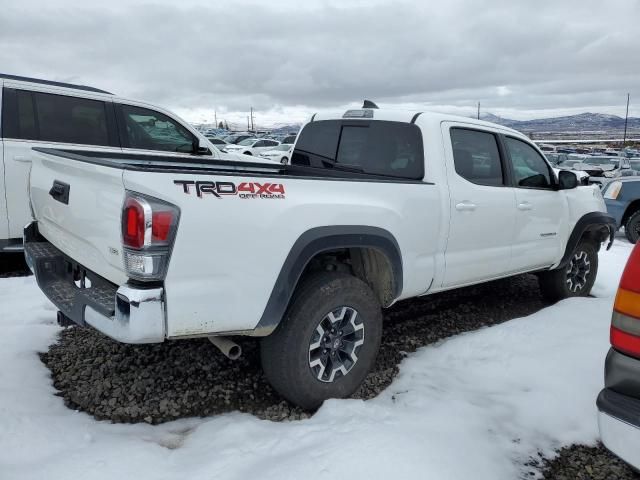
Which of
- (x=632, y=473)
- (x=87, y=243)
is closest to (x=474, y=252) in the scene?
(x=632, y=473)

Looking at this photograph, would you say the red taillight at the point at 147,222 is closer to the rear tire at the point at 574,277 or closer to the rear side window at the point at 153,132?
the rear side window at the point at 153,132

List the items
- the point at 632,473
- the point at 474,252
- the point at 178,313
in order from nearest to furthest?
the point at 178,313
the point at 632,473
the point at 474,252

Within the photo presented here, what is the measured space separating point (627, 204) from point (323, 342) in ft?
29.3

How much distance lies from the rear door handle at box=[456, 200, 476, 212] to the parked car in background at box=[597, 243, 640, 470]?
1.73 m

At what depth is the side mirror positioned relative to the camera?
4758 mm

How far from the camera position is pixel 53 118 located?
561cm

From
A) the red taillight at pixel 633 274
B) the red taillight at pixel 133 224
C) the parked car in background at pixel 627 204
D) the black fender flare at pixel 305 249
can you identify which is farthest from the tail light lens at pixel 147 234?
the parked car in background at pixel 627 204

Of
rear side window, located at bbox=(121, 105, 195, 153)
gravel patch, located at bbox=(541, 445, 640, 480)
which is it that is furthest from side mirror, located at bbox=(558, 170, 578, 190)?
rear side window, located at bbox=(121, 105, 195, 153)

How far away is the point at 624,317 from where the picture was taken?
2.04 m

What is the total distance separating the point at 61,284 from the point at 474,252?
2968mm

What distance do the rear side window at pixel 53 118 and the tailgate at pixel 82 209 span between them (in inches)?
93.6

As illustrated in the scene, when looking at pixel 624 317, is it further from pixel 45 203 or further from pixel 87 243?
pixel 45 203

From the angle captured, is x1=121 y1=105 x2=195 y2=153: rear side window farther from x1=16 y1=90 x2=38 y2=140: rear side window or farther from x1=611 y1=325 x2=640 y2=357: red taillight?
x1=611 y1=325 x2=640 y2=357: red taillight

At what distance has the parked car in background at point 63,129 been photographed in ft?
17.2
